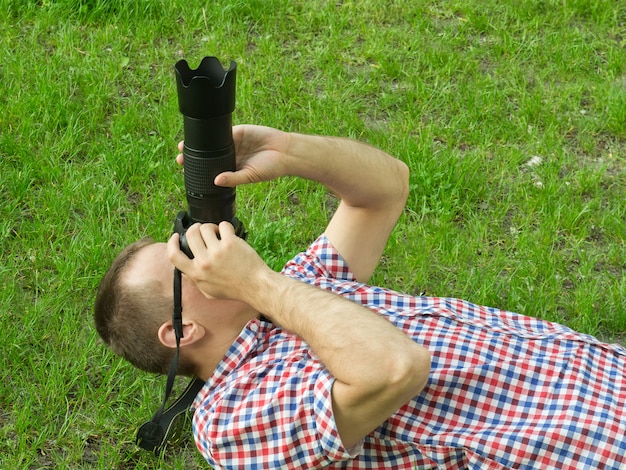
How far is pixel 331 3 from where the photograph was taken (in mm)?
5684

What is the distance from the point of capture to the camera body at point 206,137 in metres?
2.27

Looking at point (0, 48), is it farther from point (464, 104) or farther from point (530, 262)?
point (530, 262)

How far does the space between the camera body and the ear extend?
0.33 meters

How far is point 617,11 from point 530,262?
2336mm

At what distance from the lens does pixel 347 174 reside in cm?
305

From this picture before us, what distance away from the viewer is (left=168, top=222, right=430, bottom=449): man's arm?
2334 mm

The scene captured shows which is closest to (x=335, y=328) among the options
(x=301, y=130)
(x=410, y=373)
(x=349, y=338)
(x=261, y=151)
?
(x=349, y=338)

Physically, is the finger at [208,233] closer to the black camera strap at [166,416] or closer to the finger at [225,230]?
the finger at [225,230]

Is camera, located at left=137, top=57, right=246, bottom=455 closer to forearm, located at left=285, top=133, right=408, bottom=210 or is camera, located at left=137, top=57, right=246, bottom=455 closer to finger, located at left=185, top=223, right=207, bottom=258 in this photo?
finger, located at left=185, top=223, right=207, bottom=258

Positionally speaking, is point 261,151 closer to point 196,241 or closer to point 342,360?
point 196,241

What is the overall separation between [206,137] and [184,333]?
0.72m

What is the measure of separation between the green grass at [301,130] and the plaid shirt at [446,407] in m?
0.78

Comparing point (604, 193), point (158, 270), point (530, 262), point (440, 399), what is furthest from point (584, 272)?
point (158, 270)

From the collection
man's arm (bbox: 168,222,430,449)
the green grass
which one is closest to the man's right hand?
man's arm (bbox: 168,222,430,449)
